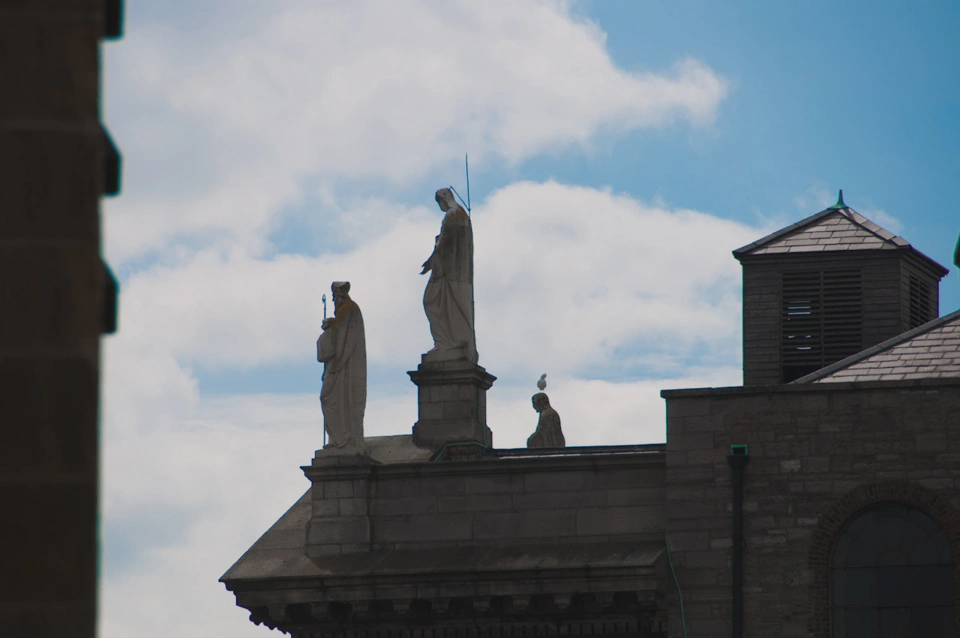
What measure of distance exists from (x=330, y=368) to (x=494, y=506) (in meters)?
3.32

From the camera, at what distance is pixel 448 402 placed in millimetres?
32344

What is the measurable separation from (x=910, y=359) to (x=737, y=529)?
14.2 feet

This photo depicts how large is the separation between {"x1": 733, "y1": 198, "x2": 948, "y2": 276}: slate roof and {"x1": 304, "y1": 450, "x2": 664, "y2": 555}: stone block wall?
8.67m

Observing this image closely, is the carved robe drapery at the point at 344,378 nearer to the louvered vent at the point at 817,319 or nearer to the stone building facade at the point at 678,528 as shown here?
the stone building facade at the point at 678,528

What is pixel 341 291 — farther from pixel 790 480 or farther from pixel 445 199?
pixel 790 480

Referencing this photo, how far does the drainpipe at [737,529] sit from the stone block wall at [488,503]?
1155mm

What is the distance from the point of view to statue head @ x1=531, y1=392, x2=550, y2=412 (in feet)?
119

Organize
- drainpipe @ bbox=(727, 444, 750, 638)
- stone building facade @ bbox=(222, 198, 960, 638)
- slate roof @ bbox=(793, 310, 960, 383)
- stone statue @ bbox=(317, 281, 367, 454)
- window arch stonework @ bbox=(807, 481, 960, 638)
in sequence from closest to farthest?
window arch stonework @ bbox=(807, 481, 960, 638) < stone building facade @ bbox=(222, 198, 960, 638) < drainpipe @ bbox=(727, 444, 750, 638) < slate roof @ bbox=(793, 310, 960, 383) < stone statue @ bbox=(317, 281, 367, 454)

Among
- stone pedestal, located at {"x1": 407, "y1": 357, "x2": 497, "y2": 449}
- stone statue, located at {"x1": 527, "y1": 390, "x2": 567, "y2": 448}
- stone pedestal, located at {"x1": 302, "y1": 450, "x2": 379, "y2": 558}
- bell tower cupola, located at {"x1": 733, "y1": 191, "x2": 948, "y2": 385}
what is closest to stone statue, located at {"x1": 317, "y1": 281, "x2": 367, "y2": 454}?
stone pedestal, located at {"x1": 302, "y1": 450, "x2": 379, "y2": 558}

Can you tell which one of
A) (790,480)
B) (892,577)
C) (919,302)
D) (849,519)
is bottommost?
(892,577)

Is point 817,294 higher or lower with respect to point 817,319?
higher

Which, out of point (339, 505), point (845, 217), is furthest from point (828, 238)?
point (339, 505)

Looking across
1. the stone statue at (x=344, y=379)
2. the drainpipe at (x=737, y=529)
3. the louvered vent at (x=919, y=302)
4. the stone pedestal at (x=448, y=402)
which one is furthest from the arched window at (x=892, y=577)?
the louvered vent at (x=919, y=302)

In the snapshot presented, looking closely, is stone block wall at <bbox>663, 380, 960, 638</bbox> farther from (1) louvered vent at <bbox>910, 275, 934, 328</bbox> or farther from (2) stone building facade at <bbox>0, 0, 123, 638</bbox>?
(2) stone building facade at <bbox>0, 0, 123, 638</bbox>
